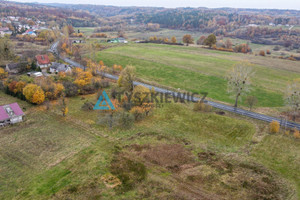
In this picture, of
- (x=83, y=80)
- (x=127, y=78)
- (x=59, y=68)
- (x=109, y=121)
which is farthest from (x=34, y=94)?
(x=59, y=68)

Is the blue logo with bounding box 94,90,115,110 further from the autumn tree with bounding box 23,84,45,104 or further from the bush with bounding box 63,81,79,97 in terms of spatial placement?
the autumn tree with bounding box 23,84,45,104

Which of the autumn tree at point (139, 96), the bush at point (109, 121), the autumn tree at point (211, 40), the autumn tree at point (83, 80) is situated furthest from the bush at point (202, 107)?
the autumn tree at point (211, 40)

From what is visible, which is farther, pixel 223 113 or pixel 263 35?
pixel 263 35

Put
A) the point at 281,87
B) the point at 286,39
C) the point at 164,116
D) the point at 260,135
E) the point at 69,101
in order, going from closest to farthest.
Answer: the point at 260,135 → the point at 164,116 → the point at 69,101 → the point at 281,87 → the point at 286,39

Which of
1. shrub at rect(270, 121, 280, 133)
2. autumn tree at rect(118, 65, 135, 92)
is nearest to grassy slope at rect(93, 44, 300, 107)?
shrub at rect(270, 121, 280, 133)

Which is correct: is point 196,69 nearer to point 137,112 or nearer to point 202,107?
point 202,107

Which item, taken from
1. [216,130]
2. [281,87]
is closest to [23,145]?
[216,130]

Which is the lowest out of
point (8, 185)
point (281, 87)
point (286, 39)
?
point (8, 185)

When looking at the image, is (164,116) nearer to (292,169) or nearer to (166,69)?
(292,169)
